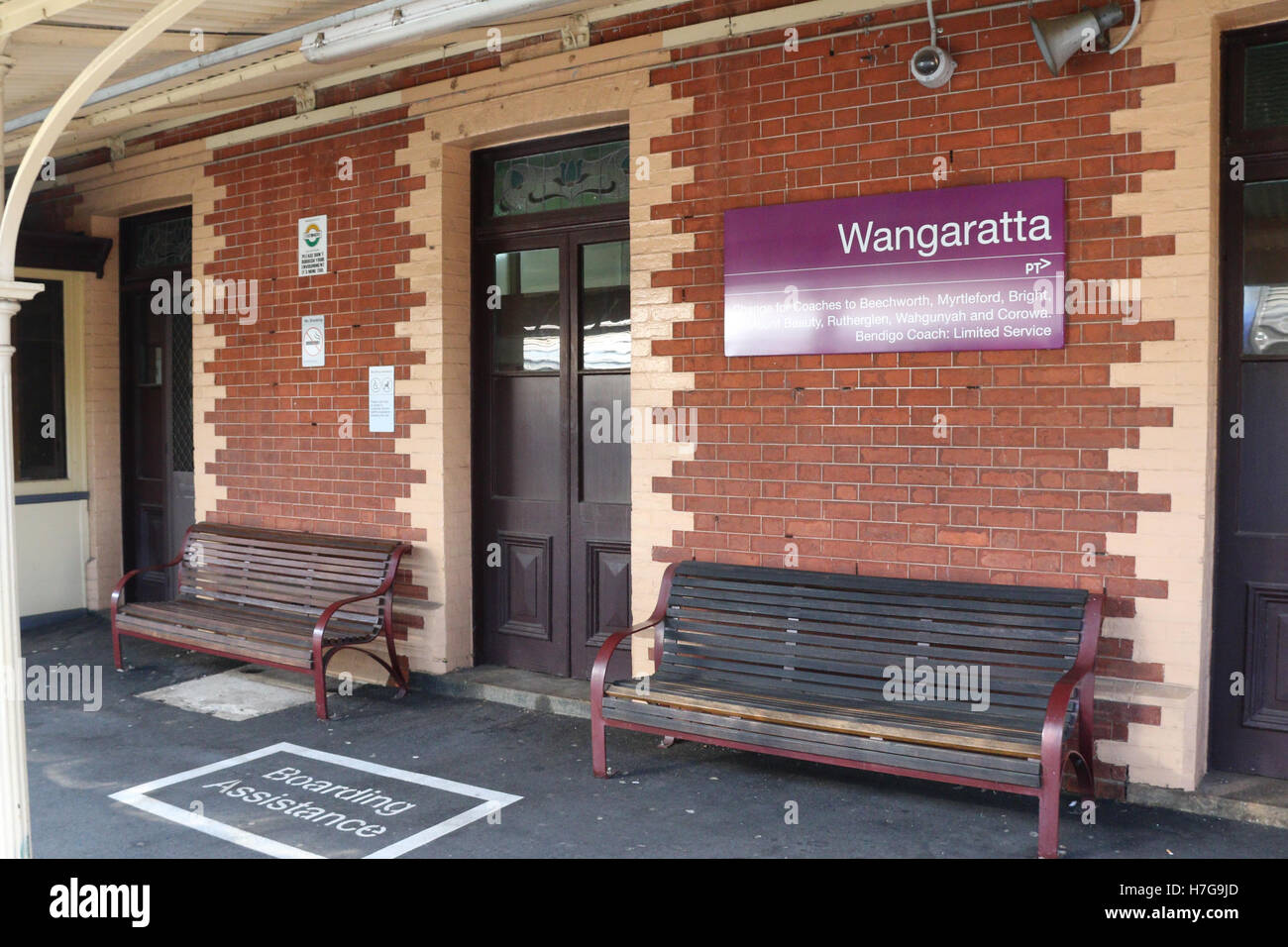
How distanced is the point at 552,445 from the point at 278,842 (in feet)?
9.36

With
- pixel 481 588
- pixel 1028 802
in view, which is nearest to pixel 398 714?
pixel 481 588

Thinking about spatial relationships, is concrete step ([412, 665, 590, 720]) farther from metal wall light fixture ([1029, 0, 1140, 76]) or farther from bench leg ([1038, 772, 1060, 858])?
metal wall light fixture ([1029, 0, 1140, 76])

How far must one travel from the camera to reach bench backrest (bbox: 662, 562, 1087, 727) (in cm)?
442

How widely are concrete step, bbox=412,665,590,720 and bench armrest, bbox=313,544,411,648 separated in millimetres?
490

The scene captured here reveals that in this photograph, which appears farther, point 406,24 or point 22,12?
point 406,24

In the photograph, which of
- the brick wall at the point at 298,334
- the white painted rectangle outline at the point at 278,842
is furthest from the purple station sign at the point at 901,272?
the white painted rectangle outline at the point at 278,842

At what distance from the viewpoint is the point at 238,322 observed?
24.4ft

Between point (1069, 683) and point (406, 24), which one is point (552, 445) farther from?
point (1069, 683)

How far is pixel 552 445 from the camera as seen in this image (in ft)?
21.1

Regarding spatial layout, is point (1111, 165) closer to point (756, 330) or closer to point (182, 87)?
point (756, 330)

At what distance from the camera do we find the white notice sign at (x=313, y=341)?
274 inches

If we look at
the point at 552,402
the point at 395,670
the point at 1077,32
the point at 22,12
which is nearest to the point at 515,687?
the point at 395,670

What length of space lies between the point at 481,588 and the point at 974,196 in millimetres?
3610

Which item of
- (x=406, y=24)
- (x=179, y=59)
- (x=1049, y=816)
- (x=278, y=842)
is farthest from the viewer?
(x=179, y=59)
